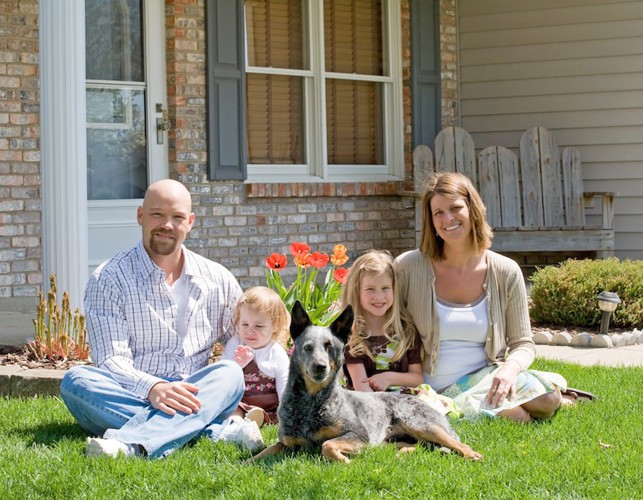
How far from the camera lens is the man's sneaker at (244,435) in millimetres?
3926

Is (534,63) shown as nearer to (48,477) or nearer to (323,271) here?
(323,271)

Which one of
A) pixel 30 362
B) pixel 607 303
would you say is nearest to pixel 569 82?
pixel 607 303

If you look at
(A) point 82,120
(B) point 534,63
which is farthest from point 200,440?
(B) point 534,63

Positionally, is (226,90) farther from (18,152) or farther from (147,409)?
(147,409)

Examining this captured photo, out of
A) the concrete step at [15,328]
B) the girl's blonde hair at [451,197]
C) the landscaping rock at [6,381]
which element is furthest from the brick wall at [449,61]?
the landscaping rock at [6,381]

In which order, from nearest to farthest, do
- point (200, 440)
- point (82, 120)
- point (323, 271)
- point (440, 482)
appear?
point (440, 482)
point (200, 440)
point (82, 120)
point (323, 271)

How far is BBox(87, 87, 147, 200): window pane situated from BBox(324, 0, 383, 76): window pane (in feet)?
6.26

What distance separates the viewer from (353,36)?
30.6ft

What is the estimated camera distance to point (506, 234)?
8.92 m

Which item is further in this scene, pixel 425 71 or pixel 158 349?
pixel 425 71

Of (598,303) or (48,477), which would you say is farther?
(598,303)

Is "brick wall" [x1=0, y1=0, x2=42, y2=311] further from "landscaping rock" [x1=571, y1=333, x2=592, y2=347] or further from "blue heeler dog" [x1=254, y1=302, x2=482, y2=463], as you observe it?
"blue heeler dog" [x1=254, y1=302, x2=482, y2=463]

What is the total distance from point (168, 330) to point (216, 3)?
4671 mm

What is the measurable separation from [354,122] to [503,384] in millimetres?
5594
